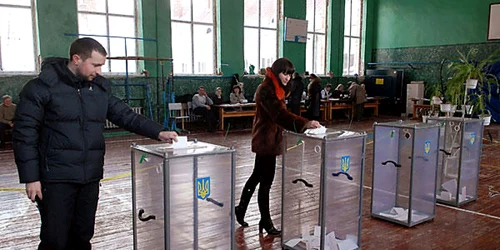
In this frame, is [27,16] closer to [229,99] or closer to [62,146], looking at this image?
[229,99]

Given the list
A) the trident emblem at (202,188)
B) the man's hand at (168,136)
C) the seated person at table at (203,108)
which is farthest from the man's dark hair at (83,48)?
the seated person at table at (203,108)

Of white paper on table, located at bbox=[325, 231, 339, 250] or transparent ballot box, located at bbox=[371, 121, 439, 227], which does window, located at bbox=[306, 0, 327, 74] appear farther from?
white paper on table, located at bbox=[325, 231, 339, 250]

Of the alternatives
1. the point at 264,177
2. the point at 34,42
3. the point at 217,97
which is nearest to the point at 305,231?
the point at 264,177

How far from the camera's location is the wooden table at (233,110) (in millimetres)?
9953

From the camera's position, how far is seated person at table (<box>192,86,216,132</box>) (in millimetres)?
9734

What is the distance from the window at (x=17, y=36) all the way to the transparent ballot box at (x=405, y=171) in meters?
7.61

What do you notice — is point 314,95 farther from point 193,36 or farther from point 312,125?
point 312,125

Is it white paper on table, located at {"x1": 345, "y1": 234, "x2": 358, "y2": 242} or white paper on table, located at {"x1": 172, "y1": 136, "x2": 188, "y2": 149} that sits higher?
white paper on table, located at {"x1": 172, "y1": 136, "x2": 188, "y2": 149}

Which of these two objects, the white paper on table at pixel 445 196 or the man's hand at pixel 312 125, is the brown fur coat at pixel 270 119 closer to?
the man's hand at pixel 312 125

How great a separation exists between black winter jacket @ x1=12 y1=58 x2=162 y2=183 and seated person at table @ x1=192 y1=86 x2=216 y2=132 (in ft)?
24.7

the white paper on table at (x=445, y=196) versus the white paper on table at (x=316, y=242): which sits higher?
the white paper on table at (x=316, y=242)

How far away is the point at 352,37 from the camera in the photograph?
14.5 metres

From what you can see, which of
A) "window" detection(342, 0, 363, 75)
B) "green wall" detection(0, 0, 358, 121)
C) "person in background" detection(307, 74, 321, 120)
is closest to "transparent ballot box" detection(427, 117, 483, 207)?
"person in background" detection(307, 74, 321, 120)

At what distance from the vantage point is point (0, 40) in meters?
8.47
